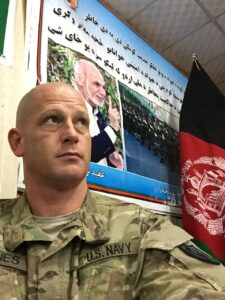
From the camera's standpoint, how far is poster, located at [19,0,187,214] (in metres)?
1.23

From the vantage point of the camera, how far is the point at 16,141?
0.85 metres

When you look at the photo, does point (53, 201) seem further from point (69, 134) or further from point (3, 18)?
point (3, 18)

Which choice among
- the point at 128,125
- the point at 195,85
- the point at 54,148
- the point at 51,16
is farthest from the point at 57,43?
the point at 195,85

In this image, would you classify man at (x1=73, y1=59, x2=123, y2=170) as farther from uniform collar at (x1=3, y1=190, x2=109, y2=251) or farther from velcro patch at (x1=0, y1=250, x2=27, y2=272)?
velcro patch at (x1=0, y1=250, x2=27, y2=272)

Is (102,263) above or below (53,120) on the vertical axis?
below

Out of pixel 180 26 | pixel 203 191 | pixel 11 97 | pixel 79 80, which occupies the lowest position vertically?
pixel 203 191

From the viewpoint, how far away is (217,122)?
1.56 metres

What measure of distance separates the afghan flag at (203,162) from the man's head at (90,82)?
44 cm

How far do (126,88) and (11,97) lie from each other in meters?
0.64

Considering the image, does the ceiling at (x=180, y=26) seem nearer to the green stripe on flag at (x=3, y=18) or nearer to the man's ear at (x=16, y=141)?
the green stripe on flag at (x=3, y=18)

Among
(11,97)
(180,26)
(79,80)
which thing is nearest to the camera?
(11,97)

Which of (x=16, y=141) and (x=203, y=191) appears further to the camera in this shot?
(x=203, y=191)

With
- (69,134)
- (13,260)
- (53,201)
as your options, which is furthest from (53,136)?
(13,260)

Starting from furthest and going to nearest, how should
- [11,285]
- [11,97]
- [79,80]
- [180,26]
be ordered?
[180,26], [79,80], [11,97], [11,285]
